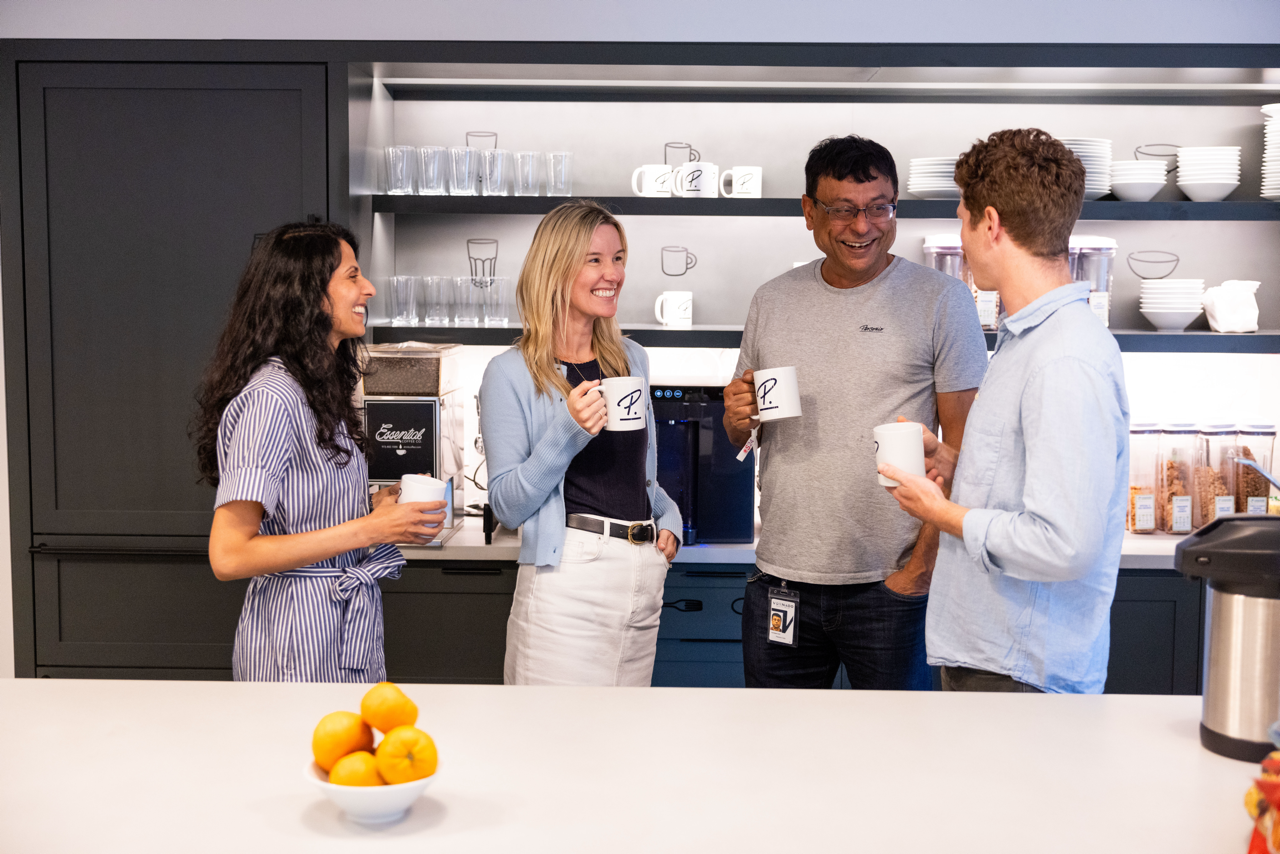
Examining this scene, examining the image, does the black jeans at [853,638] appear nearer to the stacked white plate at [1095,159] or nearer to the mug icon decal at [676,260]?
the mug icon decal at [676,260]

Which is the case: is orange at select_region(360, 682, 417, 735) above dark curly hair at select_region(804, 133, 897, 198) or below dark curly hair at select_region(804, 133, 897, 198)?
below

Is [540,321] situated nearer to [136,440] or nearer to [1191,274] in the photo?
[136,440]

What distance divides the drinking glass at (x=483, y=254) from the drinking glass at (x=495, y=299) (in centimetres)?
30

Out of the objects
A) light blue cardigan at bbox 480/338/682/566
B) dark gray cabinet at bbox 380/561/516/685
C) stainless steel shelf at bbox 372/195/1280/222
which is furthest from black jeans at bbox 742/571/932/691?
stainless steel shelf at bbox 372/195/1280/222

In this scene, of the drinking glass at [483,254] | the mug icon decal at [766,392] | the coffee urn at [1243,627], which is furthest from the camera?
the drinking glass at [483,254]

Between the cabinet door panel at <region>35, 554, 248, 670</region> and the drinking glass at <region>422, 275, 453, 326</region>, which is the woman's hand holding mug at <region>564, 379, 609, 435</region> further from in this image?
the cabinet door panel at <region>35, 554, 248, 670</region>

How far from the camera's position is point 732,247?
3301 mm

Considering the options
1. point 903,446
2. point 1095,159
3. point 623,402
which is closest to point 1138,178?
point 1095,159

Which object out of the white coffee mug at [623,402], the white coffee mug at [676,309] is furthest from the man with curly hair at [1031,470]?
the white coffee mug at [676,309]

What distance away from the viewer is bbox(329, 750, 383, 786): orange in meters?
0.96

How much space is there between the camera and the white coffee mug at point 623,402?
1772 millimetres

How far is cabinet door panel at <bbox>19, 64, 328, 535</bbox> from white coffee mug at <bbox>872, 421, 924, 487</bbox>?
75.6 inches

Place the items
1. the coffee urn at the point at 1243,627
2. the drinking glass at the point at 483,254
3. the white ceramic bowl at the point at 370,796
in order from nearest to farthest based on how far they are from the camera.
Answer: the white ceramic bowl at the point at 370,796 → the coffee urn at the point at 1243,627 → the drinking glass at the point at 483,254

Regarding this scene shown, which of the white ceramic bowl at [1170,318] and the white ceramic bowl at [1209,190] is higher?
the white ceramic bowl at [1209,190]
